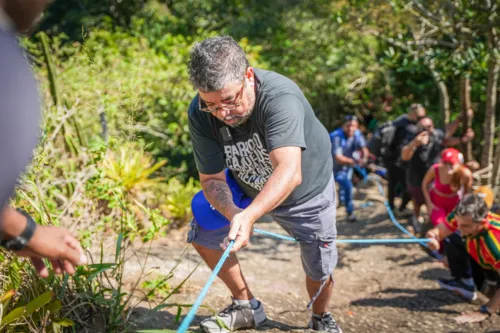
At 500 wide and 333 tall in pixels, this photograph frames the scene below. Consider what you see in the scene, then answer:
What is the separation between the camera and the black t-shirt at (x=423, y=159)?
6.83m

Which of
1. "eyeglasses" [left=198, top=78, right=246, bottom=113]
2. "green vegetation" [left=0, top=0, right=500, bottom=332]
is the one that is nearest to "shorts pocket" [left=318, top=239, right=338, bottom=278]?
"green vegetation" [left=0, top=0, right=500, bottom=332]

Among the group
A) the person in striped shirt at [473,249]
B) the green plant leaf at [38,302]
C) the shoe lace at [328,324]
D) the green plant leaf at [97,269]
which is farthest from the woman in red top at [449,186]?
the green plant leaf at [38,302]

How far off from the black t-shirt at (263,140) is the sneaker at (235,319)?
689 mm

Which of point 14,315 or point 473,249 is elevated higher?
point 14,315

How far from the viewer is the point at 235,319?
3.40m

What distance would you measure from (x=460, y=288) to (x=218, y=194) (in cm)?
267

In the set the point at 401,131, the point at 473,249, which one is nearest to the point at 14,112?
the point at 473,249

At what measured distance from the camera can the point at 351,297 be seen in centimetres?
493

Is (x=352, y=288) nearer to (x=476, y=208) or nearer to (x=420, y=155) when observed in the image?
(x=476, y=208)

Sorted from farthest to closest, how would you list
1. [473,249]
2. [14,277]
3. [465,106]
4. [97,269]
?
[465,106], [473,249], [97,269], [14,277]

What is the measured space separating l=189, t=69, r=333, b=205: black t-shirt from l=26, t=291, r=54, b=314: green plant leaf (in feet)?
3.38

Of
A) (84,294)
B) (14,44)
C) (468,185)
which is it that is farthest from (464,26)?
(14,44)

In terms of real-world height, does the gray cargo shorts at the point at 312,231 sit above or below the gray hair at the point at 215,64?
below

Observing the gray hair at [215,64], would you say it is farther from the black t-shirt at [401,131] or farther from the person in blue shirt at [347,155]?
the person in blue shirt at [347,155]
